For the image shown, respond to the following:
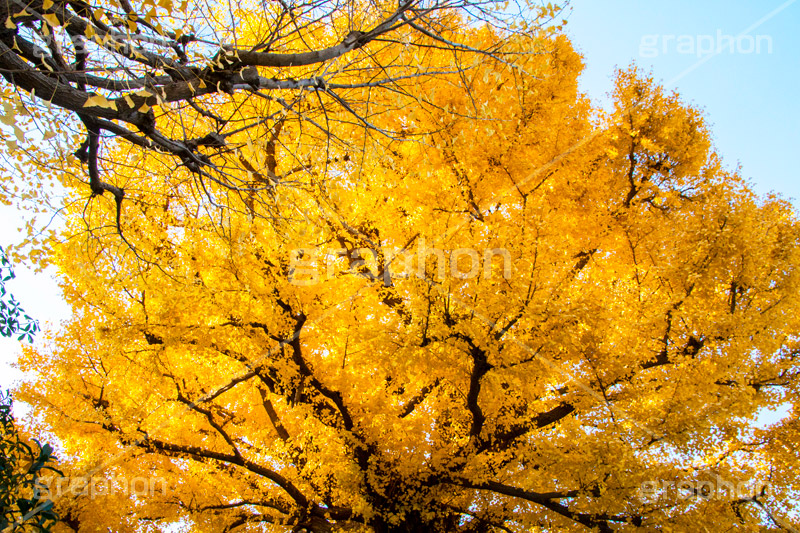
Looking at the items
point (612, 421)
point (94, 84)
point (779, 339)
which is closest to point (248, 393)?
point (612, 421)

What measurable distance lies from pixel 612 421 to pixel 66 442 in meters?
8.91

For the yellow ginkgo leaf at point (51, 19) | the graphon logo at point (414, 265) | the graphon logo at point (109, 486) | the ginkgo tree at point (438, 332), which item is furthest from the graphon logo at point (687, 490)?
the graphon logo at point (109, 486)

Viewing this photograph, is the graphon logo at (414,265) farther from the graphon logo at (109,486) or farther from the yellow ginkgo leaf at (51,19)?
the graphon logo at (109,486)

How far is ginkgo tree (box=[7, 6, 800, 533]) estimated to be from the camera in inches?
213

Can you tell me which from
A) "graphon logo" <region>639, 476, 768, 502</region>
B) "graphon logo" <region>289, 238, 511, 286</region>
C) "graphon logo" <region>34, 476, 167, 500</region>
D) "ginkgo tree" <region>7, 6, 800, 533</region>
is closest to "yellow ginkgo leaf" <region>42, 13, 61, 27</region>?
"ginkgo tree" <region>7, 6, 800, 533</region>

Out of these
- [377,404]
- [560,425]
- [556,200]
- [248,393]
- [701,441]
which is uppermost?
[556,200]

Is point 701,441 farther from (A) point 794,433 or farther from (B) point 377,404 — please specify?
(B) point 377,404

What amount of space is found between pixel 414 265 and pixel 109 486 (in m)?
6.85

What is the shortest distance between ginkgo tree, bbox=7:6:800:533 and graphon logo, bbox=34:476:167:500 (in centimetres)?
5

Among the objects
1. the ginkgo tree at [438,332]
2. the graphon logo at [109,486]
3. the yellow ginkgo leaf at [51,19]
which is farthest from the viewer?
the graphon logo at [109,486]

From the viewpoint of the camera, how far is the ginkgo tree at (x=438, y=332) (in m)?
5.42

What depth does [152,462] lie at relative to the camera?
28.5ft

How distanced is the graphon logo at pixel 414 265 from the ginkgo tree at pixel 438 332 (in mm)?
41

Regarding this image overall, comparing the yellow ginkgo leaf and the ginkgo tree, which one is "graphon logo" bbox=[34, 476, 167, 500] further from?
the yellow ginkgo leaf
